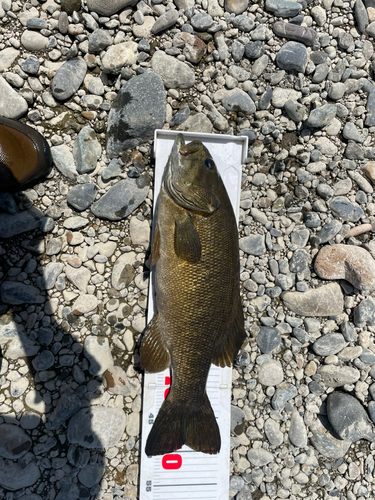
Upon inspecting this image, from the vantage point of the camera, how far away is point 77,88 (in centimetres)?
267

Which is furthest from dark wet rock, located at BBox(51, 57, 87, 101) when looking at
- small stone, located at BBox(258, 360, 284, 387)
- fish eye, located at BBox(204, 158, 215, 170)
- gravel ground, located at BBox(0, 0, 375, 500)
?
small stone, located at BBox(258, 360, 284, 387)

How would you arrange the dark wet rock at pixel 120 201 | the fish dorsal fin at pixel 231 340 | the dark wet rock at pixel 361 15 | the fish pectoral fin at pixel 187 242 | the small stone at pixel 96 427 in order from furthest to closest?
the dark wet rock at pixel 361 15 → the dark wet rock at pixel 120 201 → the small stone at pixel 96 427 → the fish dorsal fin at pixel 231 340 → the fish pectoral fin at pixel 187 242

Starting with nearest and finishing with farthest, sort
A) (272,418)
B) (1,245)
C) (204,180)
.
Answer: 1. (204,180)
2. (1,245)
3. (272,418)

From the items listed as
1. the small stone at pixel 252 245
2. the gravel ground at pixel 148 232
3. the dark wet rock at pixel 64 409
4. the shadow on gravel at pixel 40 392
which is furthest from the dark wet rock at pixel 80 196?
the dark wet rock at pixel 64 409

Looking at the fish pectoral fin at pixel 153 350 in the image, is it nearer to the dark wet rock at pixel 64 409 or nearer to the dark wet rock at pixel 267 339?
the dark wet rock at pixel 64 409

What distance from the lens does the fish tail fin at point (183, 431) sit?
2.38m

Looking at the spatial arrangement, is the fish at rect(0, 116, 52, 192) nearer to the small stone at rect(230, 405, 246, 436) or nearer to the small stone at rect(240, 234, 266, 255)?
the small stone at rect(240, 234, 266, 255)

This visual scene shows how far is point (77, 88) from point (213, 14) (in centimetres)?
139

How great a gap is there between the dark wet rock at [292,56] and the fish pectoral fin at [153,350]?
8.37ft

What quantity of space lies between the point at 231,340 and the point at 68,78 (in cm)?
253

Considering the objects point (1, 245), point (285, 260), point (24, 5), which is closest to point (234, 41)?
point (24, 5)

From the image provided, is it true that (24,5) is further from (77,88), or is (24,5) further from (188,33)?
(188,33)

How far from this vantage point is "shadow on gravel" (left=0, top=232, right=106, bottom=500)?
2521 mm

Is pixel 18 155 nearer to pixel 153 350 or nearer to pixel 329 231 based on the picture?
pixel 153 350
